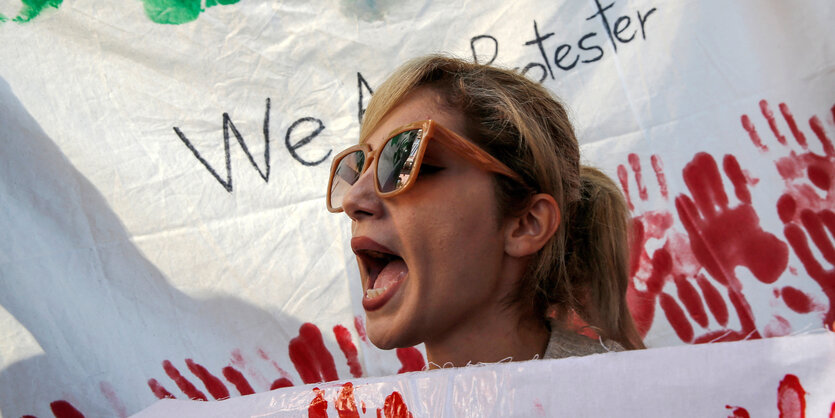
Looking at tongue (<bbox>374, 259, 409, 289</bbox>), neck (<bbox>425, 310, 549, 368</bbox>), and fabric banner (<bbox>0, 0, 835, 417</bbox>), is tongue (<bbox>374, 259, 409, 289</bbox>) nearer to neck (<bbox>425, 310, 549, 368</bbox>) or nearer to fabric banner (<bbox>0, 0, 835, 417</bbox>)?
neck (<bbox>425, 310, 549, 368</bbox>)

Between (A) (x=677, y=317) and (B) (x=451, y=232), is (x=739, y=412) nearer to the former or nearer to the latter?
(B) (x=451, y=232)

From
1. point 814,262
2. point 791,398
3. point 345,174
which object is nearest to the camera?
point 791,398

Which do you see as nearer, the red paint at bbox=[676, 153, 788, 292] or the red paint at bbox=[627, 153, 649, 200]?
the red paint at bbox=[676, 153, 788, 292]

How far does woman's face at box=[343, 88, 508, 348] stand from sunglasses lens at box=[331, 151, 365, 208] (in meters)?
0.10

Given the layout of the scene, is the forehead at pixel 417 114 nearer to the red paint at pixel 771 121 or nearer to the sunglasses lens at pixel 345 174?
the sunglasses lens at pixel 345 174

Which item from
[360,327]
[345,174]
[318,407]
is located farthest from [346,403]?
[360,327]

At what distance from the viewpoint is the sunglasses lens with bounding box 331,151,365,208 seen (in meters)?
1.40

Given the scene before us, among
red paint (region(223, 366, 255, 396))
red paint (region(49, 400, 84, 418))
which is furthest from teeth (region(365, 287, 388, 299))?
red paint (region(49, 400, 84, 418))

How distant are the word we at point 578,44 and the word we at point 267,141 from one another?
49cm

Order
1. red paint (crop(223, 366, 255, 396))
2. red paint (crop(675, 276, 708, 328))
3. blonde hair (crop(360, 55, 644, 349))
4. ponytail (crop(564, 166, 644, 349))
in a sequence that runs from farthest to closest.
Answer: red paint (crop(223, 366, 255, 396)) < red paint (crop(675, 276, 708, 328)) < ponytail (crop(564, 166, 644, 349)) < blonde hair (crop(360, 55, 644, 349))

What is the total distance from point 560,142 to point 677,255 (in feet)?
1.82

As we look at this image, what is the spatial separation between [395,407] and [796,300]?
1.17m

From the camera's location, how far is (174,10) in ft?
6.15

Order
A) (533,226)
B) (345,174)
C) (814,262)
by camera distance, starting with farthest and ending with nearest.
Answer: (814,262)
(345,174)
(533,226)
